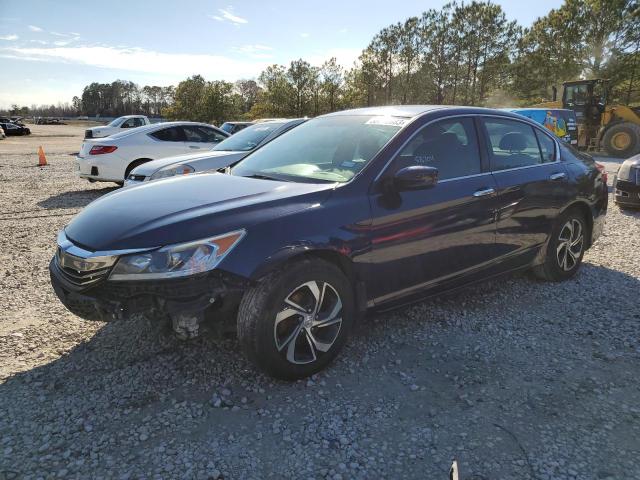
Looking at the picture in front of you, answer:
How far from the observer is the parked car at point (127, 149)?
10.1m

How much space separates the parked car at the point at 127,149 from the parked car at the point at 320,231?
23.0 feet

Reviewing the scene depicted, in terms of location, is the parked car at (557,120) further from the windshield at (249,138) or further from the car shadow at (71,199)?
the car shadow at (71,199)

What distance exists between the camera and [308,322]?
2.94m

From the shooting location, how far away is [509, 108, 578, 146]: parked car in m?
17.5

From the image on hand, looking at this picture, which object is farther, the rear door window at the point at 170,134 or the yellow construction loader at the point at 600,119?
the yellow construction loader at the point at 600,119

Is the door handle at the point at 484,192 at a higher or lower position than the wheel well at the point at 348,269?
higher

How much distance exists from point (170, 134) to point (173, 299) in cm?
914

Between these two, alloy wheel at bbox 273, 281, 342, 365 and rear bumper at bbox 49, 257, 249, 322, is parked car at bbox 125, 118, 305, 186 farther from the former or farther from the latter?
rear bumper at bbox 49, 257, 249, 322

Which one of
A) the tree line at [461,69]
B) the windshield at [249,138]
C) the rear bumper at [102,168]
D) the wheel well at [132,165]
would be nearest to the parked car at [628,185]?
the windshield at [249,138]

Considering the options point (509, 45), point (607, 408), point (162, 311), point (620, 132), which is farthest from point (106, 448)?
point (509, 45)

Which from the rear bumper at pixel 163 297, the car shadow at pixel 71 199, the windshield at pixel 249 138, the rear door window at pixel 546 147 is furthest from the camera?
the car shadow at pixel 71 199

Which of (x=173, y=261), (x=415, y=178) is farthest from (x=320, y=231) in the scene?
(x=173, y=261)

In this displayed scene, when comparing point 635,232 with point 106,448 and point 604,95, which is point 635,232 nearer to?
point 106,448

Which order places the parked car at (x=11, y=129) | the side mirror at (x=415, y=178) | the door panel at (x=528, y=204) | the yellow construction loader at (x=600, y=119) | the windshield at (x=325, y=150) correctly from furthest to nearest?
the parked car at (x=11, y=129)
the yellow construction loader at (x=600, y=119)
the door panel at (x=528, y=204)
the windshield at (x=325, y=150)
the side mirror at (x=415, y=178)
